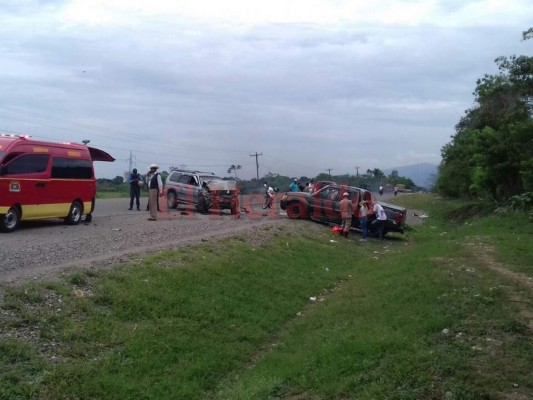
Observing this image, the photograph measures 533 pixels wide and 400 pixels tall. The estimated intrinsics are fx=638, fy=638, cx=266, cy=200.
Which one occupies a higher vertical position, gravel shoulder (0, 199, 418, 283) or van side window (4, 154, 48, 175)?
van side window (4, 154, 48, 175)

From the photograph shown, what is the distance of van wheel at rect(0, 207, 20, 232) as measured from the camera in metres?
15.1

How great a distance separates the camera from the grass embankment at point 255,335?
21.0ft

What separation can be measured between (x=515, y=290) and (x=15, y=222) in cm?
1144

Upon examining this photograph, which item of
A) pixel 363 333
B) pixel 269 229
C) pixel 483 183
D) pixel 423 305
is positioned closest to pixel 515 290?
pixel 423 305

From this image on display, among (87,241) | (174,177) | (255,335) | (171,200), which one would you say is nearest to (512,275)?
(255,335)

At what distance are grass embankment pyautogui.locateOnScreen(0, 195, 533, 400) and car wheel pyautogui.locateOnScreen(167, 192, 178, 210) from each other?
14.6 m

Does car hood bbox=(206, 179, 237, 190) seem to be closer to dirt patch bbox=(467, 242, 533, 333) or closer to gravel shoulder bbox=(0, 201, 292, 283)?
gravel shoulder bbox=(0, 201, 292, 283)

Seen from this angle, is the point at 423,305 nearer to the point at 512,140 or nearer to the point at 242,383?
the point at 242,383

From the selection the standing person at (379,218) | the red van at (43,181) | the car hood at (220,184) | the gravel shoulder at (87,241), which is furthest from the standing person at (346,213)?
the red van at (43,181)

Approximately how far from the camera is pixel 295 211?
1016 inches

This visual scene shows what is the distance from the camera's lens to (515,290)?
10172 millimetres

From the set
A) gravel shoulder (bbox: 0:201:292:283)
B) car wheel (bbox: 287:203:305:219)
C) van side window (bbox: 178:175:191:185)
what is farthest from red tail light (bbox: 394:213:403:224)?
van side window (bbox: 178:175:191:185)

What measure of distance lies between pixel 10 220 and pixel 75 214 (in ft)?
9.99

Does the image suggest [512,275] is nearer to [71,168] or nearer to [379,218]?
[379,218]
